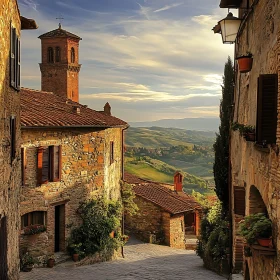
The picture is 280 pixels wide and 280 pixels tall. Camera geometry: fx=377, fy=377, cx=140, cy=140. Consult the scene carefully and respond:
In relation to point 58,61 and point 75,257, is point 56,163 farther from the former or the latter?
point 58,61

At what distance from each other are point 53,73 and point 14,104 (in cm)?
2737

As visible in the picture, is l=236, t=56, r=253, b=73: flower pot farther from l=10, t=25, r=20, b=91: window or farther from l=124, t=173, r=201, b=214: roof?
l=124, t=173, r=201, b=214: roof

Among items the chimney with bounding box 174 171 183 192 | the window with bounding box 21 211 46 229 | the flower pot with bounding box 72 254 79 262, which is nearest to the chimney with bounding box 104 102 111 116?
the window with bounding box 21 211 46 229

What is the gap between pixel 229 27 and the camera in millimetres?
9641

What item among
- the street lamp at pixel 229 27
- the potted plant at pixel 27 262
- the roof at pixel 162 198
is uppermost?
the street lamp at pixel 229 27

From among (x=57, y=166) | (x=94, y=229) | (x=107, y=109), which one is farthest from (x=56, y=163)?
(x=107, y=109)

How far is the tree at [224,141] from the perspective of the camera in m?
15.5

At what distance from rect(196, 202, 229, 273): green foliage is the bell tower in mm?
23580

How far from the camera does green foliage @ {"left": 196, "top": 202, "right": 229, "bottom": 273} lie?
1380 cm

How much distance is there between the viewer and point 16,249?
1061 cm

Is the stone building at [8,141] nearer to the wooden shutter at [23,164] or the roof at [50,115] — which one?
the wooden shutter at [23,164]

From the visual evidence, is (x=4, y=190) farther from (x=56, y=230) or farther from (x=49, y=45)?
(x=49, y=45)

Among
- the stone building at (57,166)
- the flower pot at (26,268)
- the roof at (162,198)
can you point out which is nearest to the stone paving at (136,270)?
the flower pot at (26,268)

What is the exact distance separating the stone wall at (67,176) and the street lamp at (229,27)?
7.84m
